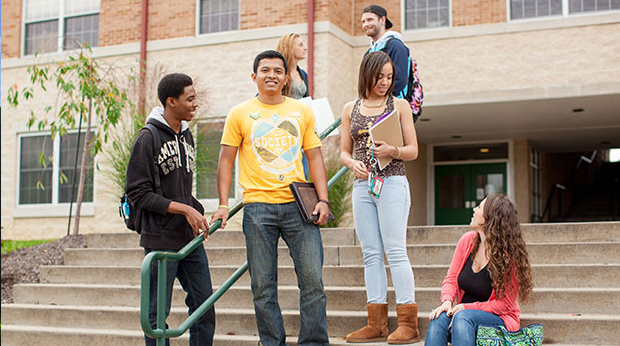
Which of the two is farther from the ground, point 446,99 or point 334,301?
point 446,99

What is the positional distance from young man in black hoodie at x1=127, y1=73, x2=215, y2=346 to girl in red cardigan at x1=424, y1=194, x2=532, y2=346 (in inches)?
57.6

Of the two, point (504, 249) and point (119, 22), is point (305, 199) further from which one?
point (119, 22)

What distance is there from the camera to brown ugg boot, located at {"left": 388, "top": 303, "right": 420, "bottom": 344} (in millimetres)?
4562

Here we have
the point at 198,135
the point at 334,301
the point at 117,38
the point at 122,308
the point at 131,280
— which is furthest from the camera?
the point at 117,38

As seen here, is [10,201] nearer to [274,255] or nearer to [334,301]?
[334,301]

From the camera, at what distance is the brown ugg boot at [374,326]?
4.70 meters

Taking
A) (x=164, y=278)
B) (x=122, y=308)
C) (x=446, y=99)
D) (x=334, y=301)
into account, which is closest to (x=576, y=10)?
(x=446, y=99)

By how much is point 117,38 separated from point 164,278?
34.6 ft

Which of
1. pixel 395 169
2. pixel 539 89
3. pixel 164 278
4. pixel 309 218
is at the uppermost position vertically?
pixel 539 89

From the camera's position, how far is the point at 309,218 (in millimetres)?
4059

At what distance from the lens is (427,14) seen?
12.6 meters

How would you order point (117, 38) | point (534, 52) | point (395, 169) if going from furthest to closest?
point (117, 38), point (534, 52), point (395, 169)

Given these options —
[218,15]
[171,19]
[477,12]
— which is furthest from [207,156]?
[477,12]

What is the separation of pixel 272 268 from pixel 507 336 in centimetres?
139
